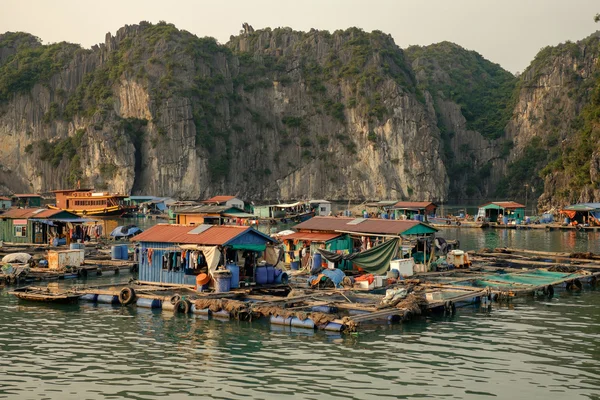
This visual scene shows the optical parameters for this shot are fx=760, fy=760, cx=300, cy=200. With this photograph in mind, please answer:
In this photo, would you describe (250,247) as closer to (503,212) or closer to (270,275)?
(270,275)

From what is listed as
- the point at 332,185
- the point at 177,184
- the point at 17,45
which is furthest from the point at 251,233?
the point at 17,45

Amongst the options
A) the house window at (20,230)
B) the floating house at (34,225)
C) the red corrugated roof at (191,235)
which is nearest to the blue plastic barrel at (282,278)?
the red corrugated roof at (191,235)

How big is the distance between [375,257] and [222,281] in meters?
Answer: 8.79

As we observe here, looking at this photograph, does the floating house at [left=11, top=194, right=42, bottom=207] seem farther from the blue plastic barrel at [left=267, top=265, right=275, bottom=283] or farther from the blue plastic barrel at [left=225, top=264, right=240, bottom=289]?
the blue plastic barrel at [left=225, top=264, right=240, bottom=289]

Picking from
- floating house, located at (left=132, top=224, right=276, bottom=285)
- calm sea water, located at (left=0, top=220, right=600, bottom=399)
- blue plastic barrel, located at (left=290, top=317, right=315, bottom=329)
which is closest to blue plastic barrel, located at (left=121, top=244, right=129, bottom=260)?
floating house, located at (left=132, top=224, right=276, bottom=285)

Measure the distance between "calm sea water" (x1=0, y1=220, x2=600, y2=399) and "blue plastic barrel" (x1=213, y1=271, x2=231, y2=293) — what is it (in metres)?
2.69

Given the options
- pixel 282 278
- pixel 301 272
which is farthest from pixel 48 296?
pixel 301 272

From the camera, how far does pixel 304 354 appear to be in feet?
68.5

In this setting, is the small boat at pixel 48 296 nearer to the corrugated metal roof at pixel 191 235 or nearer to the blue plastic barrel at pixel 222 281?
the corrugated metal roof at pixel 191 235

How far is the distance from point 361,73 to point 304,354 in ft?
482

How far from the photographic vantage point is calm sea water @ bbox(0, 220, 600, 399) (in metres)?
17.7

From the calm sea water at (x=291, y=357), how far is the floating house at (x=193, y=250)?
368 cm

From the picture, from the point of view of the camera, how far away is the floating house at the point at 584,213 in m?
73.7

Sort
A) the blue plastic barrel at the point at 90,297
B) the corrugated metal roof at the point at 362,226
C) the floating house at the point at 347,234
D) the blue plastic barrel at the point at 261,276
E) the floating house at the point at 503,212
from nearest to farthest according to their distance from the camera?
the blue plastic barrel at the point at 90,297 → the blue plastic barrel at the point at 261,276 → the corrugated metal roof at the point at 362,226 → the floating house at the point at 347,234 → the floating house at the point at 503,212
